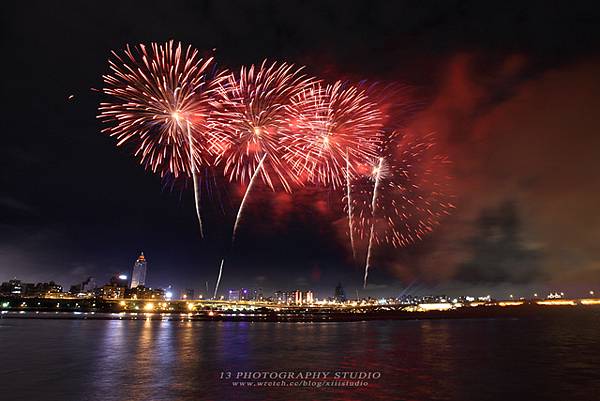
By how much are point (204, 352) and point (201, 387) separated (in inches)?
567

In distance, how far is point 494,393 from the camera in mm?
19250

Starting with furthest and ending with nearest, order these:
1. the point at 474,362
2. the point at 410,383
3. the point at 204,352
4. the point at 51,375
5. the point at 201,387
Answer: the point at 204,352, the point at 474,362, the point at 51,375, the point at 410,383, the point at 201,387

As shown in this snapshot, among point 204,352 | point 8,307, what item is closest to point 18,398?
point 204,352

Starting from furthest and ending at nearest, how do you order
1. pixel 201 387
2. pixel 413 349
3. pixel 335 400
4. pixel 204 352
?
pixel 413 349, pixel 204 352, pixel 201 387, pixel 335 400

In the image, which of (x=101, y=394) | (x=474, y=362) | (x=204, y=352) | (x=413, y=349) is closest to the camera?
(x=101, y=394)

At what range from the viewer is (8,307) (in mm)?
188625

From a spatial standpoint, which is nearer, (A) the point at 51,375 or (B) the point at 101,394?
(B) the point at 101,394

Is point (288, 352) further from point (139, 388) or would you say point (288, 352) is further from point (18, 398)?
point (18, 398)

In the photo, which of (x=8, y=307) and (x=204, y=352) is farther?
(x=8, y=307)

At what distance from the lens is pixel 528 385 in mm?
21188

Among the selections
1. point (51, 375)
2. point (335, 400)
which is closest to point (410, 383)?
point (335, 400)

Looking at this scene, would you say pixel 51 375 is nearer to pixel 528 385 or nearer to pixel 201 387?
pixel 201 387

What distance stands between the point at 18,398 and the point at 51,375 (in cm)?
543

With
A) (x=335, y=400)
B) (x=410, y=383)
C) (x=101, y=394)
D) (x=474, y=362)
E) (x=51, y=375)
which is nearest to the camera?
(x=335, y=400)
